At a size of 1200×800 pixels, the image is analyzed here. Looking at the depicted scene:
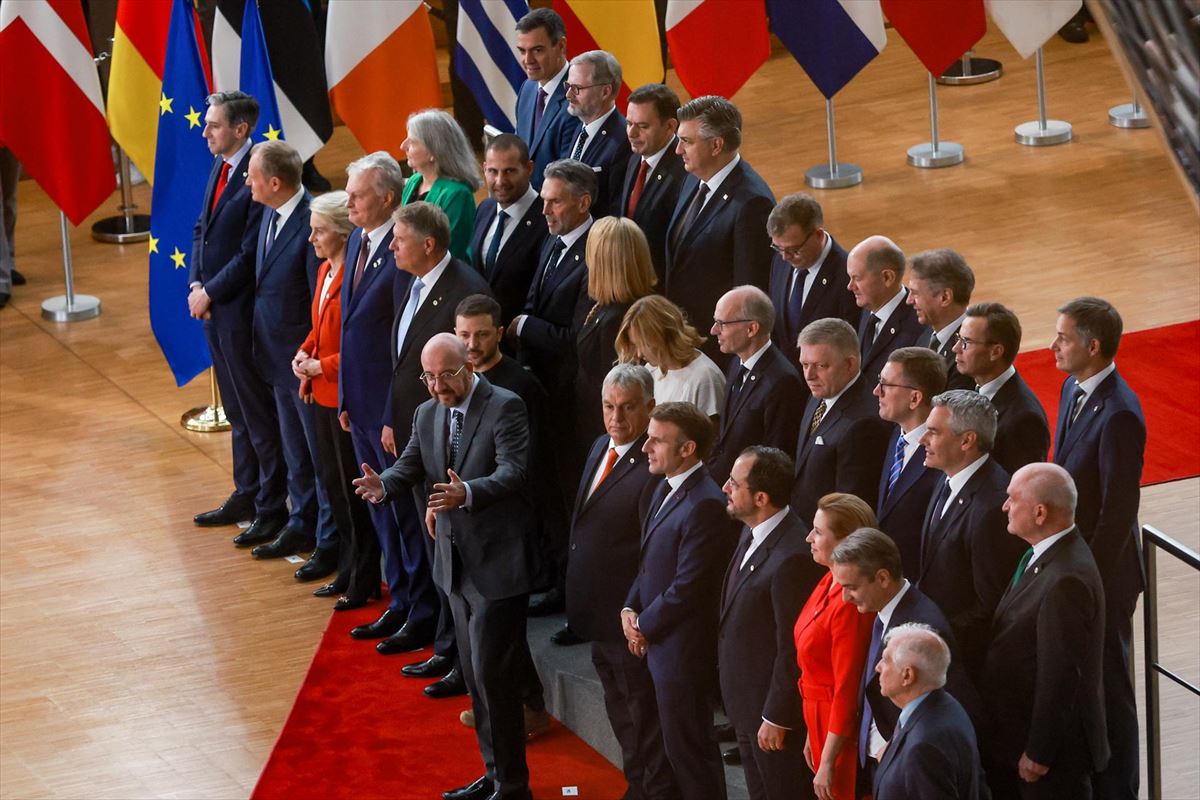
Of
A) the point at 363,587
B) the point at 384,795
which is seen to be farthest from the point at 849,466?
the point at 363,587

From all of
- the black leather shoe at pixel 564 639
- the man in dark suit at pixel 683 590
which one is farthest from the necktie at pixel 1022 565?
the black leather shoe at pixel 564 639

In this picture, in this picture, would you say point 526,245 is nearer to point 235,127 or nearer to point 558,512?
point 558,512

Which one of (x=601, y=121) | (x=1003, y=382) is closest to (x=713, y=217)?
(x=601, y=121)

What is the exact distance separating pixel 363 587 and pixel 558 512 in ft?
3.92

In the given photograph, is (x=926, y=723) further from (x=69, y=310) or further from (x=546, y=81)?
(x=69, y=310)

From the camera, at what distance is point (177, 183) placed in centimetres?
861

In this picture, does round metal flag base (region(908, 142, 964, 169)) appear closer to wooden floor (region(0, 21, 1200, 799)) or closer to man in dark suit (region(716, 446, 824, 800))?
wooden floor (region(0, 21, 1200, 799))

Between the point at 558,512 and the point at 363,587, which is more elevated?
the point at 558,512

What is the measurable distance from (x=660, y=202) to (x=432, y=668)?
1967 mm

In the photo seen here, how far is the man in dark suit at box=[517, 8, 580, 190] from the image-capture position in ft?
23.1

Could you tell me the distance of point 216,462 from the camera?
8.65m

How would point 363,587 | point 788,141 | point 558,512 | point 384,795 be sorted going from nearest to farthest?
1. point 384,795
2. point 558,512
3. point 363,587
4. point 788,141

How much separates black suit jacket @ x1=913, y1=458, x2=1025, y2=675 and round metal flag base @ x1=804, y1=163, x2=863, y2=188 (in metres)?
7.43

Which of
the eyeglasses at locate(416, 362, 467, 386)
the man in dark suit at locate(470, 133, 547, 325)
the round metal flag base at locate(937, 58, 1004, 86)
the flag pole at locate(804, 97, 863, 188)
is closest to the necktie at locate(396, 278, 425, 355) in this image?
the man in dark suit at locate(470, 133, 547, 325)
